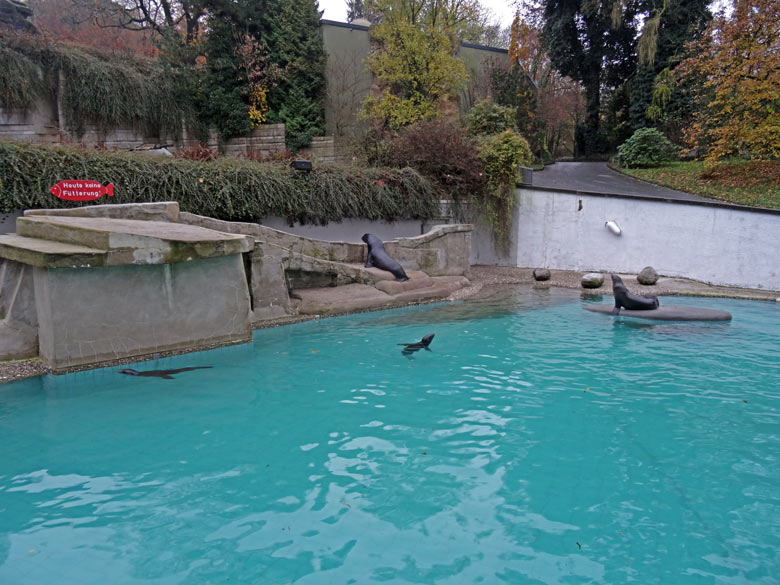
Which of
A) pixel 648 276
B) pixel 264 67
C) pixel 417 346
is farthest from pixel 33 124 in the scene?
pixel 648 276

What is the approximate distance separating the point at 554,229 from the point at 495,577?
12655mm

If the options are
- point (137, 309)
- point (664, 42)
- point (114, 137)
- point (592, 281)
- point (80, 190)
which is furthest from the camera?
point (664, 42)

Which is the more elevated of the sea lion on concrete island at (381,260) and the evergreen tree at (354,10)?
the evergreen tree at (354,10)

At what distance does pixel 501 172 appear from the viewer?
14070 mm

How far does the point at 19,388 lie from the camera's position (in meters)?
5.50

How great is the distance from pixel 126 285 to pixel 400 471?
4454 millimetres

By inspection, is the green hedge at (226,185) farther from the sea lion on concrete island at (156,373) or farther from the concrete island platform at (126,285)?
the sea lion on concrete island at (156,373)

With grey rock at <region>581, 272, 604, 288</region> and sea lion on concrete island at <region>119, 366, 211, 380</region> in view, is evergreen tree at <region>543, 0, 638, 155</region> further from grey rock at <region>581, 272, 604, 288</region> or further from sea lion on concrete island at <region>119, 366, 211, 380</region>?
sea lion on concrete island at <region>119, 366, 211, 380</region>

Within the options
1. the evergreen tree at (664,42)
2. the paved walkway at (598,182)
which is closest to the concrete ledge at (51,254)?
the paved walkway at (598,182)

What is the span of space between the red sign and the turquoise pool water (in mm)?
3544

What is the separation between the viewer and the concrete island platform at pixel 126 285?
19.2ft

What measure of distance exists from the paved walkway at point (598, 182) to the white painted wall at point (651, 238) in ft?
1.82

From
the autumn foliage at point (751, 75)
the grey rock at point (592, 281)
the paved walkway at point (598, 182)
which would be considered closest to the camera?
the grey rock at point (592, 281)

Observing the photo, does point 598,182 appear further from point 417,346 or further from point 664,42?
point 417,346
